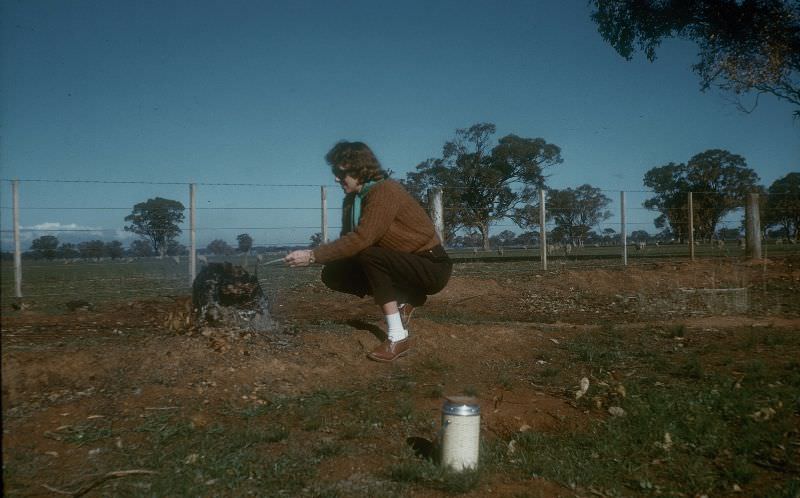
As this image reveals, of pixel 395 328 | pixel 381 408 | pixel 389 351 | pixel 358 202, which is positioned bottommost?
pixel 381 408

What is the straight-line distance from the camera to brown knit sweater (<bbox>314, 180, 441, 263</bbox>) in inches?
149

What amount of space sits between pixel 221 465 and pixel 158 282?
8.59m

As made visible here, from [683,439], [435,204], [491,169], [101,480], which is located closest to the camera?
[101,480]

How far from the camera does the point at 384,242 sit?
4.08 m

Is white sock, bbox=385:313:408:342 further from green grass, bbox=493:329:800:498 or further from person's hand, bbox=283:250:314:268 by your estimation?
green grass, bbox=493:329:800:498

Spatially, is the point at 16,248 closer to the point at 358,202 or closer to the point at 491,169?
the point at 358,202

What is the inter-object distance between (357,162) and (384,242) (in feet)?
1.95

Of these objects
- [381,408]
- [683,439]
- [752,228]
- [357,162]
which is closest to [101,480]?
[381,408]

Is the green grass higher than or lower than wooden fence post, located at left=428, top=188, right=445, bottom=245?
lower

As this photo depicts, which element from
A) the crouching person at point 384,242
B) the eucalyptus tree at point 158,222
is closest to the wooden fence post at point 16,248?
the eucalyptus tree at point 158,222

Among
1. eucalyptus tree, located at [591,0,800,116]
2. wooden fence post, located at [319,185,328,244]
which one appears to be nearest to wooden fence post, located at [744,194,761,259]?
eucalyptus tree, located at [591,0,800,116]

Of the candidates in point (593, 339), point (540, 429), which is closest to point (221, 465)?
point (540, 429)

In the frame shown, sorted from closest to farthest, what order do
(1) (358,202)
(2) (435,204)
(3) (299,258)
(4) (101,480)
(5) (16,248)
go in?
(4) (101,480) → (3) (299,258) → (1) (358,202) → (5) (16,248) → (2) (435,204)

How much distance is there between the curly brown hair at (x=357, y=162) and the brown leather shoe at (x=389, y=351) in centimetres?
119
